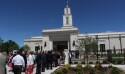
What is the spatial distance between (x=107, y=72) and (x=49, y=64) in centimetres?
646

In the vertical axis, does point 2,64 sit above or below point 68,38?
below

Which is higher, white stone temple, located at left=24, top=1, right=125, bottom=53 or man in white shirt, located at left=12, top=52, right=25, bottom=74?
white stone temple, located at left=24, top=1, right=125, bottom=53

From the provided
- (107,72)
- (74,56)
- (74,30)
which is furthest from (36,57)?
(74,30)

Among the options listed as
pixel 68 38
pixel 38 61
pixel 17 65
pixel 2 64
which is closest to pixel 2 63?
pixel 2 64

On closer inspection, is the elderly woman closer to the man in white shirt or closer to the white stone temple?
the man in white shirt

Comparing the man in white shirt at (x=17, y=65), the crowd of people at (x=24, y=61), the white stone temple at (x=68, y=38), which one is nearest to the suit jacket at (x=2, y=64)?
the crowd of people at (x=24, y=61)

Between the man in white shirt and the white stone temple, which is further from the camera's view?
the white stone temple

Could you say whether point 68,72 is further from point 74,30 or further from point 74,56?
point 74,30

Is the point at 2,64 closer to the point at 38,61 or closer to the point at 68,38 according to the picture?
the point at 38,61

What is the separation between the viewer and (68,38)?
69.0m

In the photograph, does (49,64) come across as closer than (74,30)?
Yes

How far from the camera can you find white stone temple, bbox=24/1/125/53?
66938 millimetres

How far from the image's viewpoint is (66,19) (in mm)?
71750

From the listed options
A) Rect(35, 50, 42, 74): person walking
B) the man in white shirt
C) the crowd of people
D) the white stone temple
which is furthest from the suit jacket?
the white stone temple
